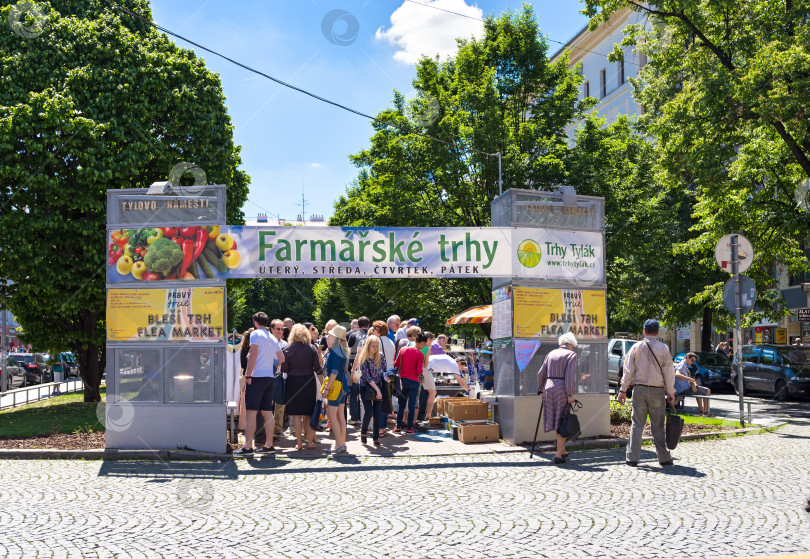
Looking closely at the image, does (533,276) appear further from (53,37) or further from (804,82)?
(53,37)

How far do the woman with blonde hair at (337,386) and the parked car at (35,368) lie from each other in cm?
2782

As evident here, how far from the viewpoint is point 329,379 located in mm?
10711

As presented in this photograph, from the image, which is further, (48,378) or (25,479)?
(48,378)

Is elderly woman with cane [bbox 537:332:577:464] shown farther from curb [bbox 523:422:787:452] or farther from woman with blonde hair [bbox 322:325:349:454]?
woman with blonde hair [bbox 322:325:349:454]

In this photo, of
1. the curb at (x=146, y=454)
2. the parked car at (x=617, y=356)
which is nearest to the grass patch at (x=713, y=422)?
the curb at (x=146, y=454)

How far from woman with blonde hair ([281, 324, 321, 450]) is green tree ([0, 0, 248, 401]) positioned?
24.3 feet

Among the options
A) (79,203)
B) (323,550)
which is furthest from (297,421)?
(79,203)

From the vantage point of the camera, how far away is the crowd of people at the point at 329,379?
10.5 m

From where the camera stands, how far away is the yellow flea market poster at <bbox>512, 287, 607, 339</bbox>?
11.3 meters

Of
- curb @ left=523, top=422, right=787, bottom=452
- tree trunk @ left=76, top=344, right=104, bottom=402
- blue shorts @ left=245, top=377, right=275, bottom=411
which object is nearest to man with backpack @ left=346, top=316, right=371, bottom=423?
blue shorts @ left=245, top=377, right=275, bottom=411

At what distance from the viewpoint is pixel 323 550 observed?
563 cm

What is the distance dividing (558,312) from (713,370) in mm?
16791

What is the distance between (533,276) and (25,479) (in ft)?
24.1

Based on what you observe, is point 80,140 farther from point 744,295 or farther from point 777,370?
point 777,370
